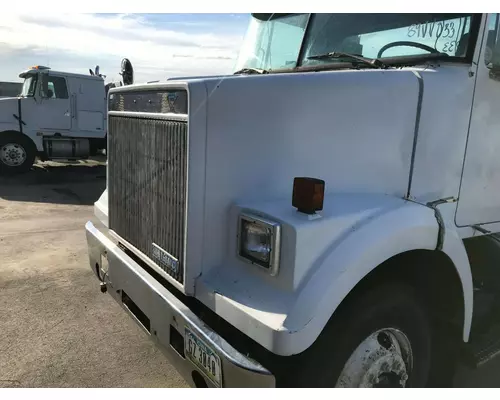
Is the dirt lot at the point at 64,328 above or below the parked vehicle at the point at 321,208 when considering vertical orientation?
below

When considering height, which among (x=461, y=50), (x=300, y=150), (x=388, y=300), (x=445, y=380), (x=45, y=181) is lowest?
(x=45, y=181)

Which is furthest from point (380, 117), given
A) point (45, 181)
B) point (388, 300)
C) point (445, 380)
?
point (45, 181)

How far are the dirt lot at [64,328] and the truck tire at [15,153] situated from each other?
6.58 meters

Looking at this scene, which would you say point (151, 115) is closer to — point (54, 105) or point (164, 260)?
point (164, 260)

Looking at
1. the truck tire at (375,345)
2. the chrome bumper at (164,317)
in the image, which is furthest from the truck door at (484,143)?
the chrome bumper at (164,317)

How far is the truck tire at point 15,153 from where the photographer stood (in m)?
13.0

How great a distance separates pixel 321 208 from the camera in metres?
2.09

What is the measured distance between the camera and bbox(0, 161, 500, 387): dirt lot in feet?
11.1

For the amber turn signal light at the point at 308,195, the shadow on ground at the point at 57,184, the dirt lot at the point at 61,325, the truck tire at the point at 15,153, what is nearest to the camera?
the amber turn signal light at the point at 308,195

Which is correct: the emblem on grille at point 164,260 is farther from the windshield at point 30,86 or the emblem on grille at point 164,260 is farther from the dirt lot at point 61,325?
the windshield at point 30,86

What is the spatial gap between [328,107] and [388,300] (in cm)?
101

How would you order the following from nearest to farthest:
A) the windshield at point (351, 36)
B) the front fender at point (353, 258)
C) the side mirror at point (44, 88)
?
the front fender at point (353, 258), the windshield at point (351, 36), the side mirror at point (44, 88)

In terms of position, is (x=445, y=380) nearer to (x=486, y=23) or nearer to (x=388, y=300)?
(x=388, y=300)

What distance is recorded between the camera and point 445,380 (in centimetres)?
283
